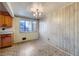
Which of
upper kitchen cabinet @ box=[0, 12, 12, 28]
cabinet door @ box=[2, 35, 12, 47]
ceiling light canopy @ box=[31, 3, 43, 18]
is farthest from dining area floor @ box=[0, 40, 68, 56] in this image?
ceiling light canopy @ box=[31, 3, 43, 18]

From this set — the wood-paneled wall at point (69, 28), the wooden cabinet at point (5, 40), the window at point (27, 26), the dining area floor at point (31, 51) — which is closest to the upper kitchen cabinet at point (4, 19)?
the wooden cabinet at point (5, 40)

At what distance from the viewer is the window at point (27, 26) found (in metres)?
6.18

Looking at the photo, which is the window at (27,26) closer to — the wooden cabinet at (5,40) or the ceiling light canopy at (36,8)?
the wooden cabinet at (5,40)

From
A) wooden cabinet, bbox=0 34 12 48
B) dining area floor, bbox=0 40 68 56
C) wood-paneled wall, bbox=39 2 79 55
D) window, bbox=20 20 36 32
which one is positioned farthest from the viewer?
window, bbox=20 20 36 32

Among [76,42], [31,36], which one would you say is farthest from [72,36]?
[31,36]

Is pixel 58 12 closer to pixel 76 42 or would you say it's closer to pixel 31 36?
pixel 76 42

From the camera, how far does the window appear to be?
618 centimetres

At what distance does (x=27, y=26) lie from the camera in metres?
6.55

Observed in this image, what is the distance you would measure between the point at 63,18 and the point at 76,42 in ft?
3.82

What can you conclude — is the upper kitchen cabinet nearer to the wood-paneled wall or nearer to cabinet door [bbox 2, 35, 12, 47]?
cabinet door [bbox 2, 35, 12, 47]

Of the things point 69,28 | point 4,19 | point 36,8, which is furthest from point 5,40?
point 69,28

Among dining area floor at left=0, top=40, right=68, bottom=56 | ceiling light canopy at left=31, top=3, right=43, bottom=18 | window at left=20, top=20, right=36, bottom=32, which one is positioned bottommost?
dining area floor at left=0, top=40, right=68, bottom=56

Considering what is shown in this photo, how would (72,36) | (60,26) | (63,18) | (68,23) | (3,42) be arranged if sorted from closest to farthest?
(72,36), (68,23), (63,18), (60,26), (3,42)

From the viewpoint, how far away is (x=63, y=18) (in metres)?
3.63
